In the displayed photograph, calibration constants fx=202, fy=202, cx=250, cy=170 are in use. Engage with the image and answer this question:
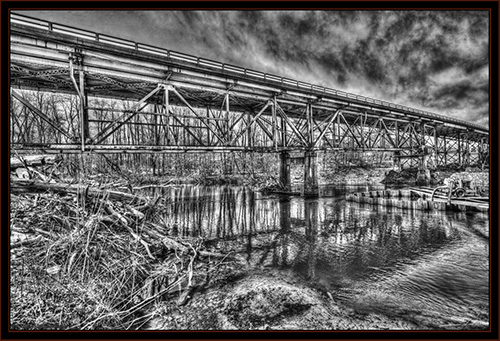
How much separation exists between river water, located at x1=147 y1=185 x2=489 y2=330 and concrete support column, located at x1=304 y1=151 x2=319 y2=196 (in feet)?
16.2

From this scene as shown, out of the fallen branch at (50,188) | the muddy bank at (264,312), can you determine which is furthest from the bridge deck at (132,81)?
the muddy bank at (264,312)

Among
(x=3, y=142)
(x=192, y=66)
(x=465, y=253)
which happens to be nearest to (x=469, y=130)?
(x=465, y=253)

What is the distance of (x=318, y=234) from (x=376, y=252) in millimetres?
2229

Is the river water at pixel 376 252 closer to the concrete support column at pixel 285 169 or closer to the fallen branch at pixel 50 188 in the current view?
the fallen branch at pixel 50 188

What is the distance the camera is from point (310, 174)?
1725 cm

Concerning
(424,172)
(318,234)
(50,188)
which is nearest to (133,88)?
(50,188)

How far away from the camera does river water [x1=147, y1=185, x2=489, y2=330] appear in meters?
3.66

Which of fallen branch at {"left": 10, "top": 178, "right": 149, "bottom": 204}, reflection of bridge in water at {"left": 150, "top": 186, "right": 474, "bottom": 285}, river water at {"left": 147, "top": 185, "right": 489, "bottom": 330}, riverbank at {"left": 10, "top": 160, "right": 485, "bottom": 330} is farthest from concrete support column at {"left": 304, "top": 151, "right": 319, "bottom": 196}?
fallen branch at {"left": 10, "top": 178, "right": 149, "bottom": 204}

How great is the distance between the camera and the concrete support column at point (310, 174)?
16.9 metres

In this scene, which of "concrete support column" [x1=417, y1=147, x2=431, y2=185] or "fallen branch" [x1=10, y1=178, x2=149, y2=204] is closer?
"fallen branch" [x1=10, y1=178, x2=149, y2=204]

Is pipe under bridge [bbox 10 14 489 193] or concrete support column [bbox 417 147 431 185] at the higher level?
pipe under bridge [bbox 10 14 489 193]

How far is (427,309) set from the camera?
11.4 ft

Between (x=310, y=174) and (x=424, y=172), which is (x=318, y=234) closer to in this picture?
(x=310, y=174)

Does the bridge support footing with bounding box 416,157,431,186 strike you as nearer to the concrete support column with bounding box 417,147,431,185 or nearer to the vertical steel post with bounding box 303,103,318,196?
the concrete support column with bounding box 417,147,431,185
